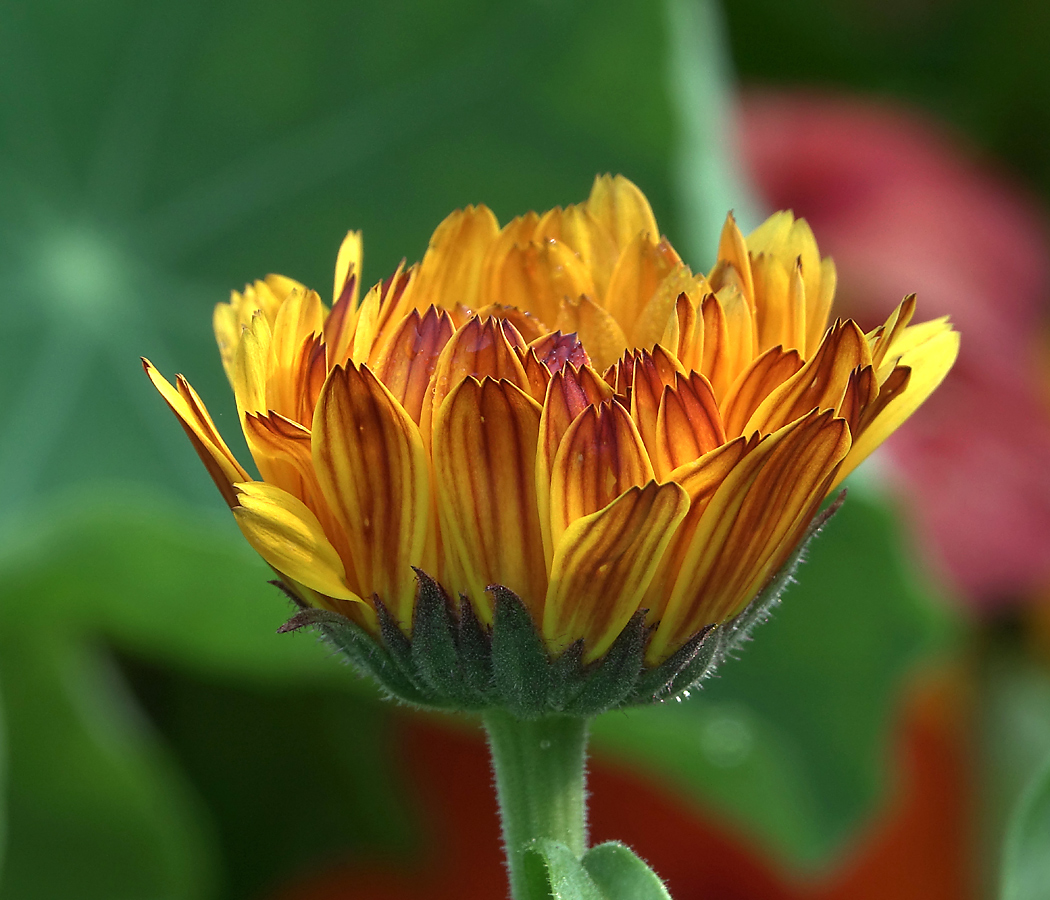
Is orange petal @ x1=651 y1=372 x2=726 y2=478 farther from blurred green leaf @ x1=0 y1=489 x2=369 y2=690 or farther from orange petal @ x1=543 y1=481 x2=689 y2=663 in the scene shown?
blurred green leaf @ x1=0 y1=489 x2=369 y2=690

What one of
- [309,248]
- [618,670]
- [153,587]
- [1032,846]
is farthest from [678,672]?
[309,248]

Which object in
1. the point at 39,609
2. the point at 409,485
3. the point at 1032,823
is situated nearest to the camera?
the point at 409,485

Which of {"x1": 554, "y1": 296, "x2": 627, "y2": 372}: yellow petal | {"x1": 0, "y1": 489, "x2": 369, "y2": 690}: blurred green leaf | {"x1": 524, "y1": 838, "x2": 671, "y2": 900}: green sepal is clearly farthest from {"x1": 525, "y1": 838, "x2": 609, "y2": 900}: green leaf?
{"x1": 0, "y1": 489, "x2": 369, "y2": 690}: blurred green leaf

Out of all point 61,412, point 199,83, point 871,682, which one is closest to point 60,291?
point 61,412

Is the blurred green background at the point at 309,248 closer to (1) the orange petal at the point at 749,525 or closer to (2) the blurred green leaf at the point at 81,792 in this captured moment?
(2) the blurred green leaf at the point at 81,792

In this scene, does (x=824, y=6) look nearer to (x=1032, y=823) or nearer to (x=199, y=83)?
(x=199, y=83)
